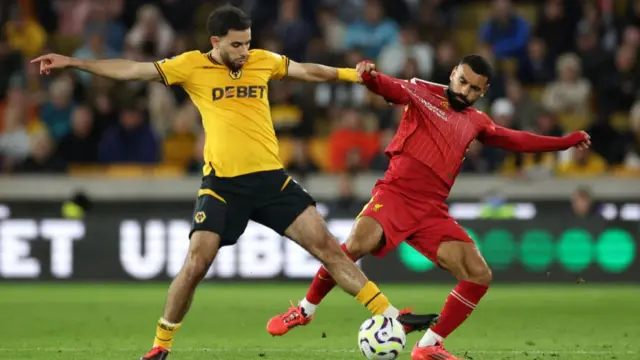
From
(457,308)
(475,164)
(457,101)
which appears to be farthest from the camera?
(475,164)

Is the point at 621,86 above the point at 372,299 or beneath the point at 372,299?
above

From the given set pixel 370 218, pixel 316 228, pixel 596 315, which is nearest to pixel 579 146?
pixel 370 218

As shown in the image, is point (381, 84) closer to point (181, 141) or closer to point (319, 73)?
point (319, 73)

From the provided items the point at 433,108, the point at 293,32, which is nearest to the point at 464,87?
the point at 433,108

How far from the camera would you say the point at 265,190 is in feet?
26.7

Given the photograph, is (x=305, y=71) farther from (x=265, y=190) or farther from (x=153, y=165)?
(x=153, y=165)

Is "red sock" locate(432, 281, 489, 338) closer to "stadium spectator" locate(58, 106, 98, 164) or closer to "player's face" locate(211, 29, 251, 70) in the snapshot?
"player's face" locate(211, 29, 251, 70)

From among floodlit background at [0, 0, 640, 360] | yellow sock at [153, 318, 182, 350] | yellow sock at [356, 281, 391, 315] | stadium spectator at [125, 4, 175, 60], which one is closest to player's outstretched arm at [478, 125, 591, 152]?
yellow sock at [356, 281, 391, 315]

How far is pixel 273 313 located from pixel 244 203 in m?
4.61

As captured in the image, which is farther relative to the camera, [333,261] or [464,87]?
[464,87]

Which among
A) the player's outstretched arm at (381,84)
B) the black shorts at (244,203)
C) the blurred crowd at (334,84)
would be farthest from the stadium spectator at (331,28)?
the black shorts at (244,203)

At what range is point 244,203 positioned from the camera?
8102mm

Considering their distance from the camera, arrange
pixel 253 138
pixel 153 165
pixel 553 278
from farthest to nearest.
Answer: pixel 153 165 < pixel 553 278 < pixel 253 138

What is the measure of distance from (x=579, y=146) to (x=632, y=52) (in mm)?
9717
